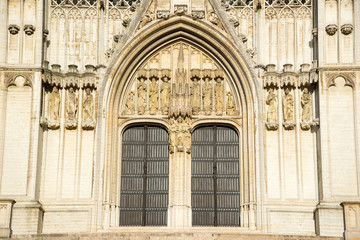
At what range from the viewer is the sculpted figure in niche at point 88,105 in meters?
23.5

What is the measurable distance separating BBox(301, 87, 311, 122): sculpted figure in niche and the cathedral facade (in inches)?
1.9

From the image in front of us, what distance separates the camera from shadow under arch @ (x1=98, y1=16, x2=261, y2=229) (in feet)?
76.5

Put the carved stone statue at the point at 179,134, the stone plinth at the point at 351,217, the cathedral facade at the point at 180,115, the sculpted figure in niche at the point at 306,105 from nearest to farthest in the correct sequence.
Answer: the stone plinth at the point at 351,217, the cathedral facade at the point at 180,115, the sculpted figure in niche at the point at 306,105, the carved stone statue at the point at 179,134

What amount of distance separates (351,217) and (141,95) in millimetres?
8593

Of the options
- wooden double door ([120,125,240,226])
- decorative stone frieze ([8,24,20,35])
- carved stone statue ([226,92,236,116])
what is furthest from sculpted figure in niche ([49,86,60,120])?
carved stone statue ([226,92,236,116])

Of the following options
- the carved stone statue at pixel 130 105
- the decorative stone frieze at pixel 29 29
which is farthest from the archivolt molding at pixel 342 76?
the decorative stone frieze at pixel 29 29

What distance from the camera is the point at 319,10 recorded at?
23.1m

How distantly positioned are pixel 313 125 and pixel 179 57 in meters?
5.45

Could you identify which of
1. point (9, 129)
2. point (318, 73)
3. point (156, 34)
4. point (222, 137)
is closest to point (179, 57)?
point (156, 34)

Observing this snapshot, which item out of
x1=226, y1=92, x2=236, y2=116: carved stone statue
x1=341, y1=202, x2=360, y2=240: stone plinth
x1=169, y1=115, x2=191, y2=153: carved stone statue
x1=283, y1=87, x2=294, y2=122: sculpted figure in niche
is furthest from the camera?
x1=226, y1=92, x2=236, y2=116: carved stone statue

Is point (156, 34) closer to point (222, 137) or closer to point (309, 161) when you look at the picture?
point (222, 137)

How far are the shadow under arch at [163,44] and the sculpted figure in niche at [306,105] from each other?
1.50m

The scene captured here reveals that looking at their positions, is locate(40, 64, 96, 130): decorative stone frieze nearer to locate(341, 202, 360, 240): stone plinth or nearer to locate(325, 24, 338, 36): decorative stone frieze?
locate(325, 24, 338, 36): decorative stone frieze

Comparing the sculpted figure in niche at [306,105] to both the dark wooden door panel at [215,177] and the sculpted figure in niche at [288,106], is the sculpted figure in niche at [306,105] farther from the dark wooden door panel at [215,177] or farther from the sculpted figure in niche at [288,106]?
the dark wooden door panel at [215,177]
